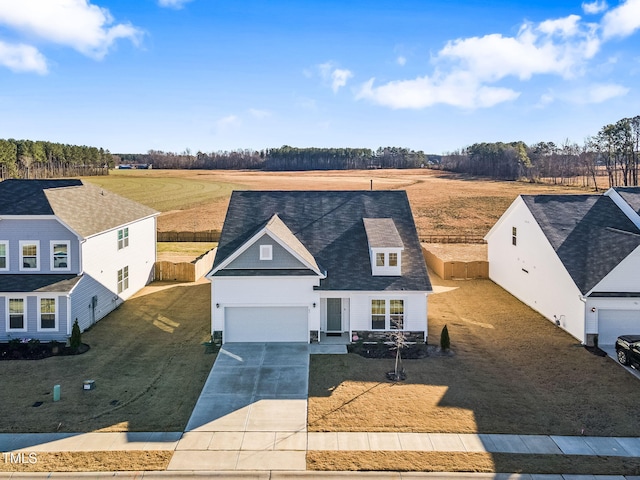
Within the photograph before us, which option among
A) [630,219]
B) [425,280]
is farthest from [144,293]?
[630,219]

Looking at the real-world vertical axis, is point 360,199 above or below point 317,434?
above

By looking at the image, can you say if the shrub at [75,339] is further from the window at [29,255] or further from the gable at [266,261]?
the gable at [266,261]

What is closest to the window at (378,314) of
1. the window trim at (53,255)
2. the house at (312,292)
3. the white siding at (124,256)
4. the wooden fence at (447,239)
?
the house at (312,292)

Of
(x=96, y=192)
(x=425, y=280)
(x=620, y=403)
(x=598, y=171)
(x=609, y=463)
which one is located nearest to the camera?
(x=609, y=463)

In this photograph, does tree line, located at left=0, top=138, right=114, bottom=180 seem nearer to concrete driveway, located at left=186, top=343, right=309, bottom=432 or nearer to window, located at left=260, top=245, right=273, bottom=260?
window, located at left=260, top=245, right=273, bottom=260

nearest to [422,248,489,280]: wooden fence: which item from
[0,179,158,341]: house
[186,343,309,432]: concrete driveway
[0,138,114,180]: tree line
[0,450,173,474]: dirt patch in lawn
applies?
[186,343,309,432]: concrete driveway

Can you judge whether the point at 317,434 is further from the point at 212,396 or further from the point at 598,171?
the point at 598,171
